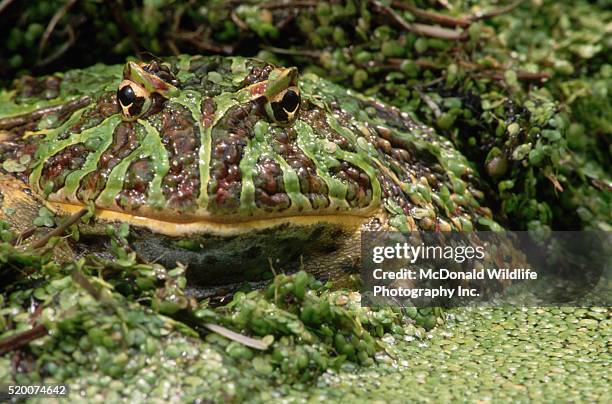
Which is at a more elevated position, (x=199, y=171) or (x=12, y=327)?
(x=199, y=171)

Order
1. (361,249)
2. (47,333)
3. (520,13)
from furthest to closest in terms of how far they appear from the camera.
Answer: (520,13) → (361,249) → (47,333)

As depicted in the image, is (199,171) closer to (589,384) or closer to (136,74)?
(136,74)

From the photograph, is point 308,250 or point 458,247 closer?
point 308,250

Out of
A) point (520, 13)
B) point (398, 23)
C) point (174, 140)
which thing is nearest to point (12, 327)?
point (174, 140)

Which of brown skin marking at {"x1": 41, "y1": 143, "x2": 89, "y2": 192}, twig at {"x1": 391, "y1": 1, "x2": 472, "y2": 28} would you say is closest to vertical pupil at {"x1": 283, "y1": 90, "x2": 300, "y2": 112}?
brown skin marking at {"x1": 41, "y1": 143, "x2": 89, "y2": 192}

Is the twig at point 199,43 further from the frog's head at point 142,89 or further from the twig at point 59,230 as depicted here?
the twig at point 59,230

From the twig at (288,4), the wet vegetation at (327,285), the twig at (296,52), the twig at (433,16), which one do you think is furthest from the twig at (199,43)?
the twig at (433,16)

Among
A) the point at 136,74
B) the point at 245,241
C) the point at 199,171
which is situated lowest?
the point at 245,241
